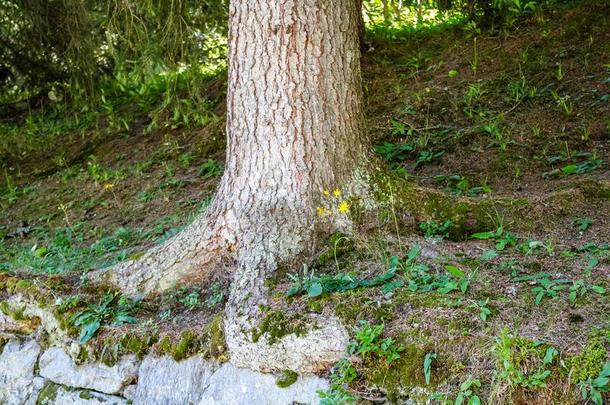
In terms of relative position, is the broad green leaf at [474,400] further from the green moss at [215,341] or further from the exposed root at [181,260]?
the exposed root at [181,260]

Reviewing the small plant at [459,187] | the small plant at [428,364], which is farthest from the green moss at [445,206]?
the small plant at [428,364]

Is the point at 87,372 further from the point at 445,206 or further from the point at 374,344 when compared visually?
the point at 445,206

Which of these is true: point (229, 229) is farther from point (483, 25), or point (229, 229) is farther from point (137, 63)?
point (483, 25)

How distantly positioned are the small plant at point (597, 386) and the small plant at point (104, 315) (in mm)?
2626

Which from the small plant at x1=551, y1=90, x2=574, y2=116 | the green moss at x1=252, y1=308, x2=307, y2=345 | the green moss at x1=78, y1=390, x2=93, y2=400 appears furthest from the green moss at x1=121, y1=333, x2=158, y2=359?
the small plant at x1=551, y1=90, x2=574, y2=116

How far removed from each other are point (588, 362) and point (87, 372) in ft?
9.58

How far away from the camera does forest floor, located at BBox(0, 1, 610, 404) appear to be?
→ 3.05 m

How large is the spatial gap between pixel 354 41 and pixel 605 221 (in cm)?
191

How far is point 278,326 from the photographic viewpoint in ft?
11.4

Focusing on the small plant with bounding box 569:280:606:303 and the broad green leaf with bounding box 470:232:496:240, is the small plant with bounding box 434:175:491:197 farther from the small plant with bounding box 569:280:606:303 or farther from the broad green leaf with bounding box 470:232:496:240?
the small plant with bounding box 569:280:606:303

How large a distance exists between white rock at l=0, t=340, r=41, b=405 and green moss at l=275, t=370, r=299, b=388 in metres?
1.95

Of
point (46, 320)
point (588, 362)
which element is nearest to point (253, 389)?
point (588, 362)

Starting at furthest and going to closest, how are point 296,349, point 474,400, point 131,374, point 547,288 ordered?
point 131,374, point 296,349, point 547,288, point 474,400

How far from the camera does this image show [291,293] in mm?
3689
